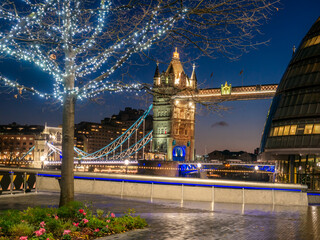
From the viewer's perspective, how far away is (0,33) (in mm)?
13477

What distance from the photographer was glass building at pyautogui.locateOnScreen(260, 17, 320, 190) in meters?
40.9

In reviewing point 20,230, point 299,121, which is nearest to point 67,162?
point 20,230

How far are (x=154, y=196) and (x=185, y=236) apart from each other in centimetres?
1011

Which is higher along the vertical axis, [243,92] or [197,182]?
[243,92]

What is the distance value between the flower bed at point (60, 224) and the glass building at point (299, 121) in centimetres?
3261

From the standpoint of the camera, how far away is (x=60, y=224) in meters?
10.4

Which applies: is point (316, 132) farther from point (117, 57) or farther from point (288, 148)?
point (117, 57)

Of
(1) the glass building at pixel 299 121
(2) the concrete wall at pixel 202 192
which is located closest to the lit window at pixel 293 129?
(1) the glass building at pixel 299 121

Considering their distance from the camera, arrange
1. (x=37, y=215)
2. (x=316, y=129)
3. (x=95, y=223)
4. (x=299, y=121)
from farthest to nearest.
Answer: (x=299, y=121), (x=316, y=129), (x=95, y=223), (x=37, y=215)

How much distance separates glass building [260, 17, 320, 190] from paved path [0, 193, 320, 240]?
24.1 meters

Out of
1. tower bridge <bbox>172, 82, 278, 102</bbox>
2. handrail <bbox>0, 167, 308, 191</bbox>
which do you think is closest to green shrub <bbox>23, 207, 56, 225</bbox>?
handrail <bbox>0, 167, 308, 191</bbox>

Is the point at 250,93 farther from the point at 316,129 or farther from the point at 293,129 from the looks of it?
the point at 316,129

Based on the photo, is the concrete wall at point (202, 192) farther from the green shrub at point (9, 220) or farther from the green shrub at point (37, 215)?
the green shrub at point (9, 220)

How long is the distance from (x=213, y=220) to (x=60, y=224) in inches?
215
